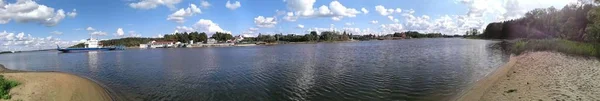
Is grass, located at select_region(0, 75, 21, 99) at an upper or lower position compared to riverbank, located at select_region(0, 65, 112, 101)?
upper

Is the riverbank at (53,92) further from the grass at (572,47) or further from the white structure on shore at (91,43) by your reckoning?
the white structure on shore at (91,43)

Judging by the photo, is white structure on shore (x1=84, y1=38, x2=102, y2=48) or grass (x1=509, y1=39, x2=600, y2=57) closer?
grass (x1=509, y1=39, x2=600, y2=57)

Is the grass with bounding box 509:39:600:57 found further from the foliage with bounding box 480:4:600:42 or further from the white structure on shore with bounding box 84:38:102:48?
the white structure on shore with bounding box 84:38:102:48

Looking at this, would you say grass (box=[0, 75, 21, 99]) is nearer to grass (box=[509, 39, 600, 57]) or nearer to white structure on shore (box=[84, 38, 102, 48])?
grass (box=[509, 39, 600, 57])

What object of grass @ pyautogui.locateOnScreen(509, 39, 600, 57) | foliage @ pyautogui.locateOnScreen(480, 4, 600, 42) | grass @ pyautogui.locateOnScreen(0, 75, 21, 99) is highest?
foliage @ pyautogui.locateOnScreen(480, 4, 600, 42)

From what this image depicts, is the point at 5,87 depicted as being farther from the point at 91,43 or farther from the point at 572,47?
the point at 91,43

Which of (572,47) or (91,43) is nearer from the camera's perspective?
(572,47)

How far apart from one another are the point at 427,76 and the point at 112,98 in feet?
65.8

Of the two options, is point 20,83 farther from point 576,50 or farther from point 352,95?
point 576,50

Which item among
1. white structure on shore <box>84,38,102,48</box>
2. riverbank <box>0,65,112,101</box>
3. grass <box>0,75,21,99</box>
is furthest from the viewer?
white structure on shore <box>84,38,102,48</box>

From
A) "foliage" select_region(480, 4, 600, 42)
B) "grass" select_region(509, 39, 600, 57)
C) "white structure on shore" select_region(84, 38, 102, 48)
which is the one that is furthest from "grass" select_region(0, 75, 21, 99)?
"white structure on shore" select_region(84, 38, 102, 48)

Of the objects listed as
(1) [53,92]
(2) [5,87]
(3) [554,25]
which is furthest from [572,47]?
(2) [5,87]

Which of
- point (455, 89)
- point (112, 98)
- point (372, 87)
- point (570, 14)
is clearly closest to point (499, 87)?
point (455, 89)

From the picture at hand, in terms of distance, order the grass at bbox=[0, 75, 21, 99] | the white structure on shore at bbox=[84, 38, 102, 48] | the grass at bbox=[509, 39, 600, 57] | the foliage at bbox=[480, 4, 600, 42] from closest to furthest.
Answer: the grass at bbox=[0, 75, 21, 99]
the grass at bbox=[509, 39, 600, 57]
the foliage at bbox=[480, 4, 600, 42]
the white structure on shore at bbox=[84, 38, 102, 48]
